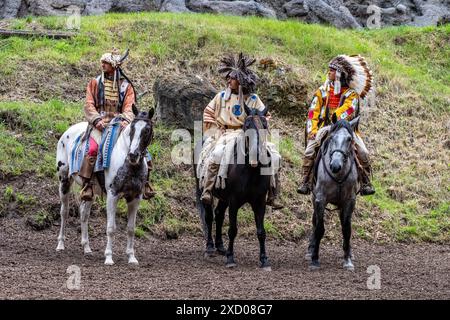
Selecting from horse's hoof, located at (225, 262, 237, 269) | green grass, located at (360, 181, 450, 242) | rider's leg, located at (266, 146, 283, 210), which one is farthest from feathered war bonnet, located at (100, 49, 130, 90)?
green grass, located at (360, 181, 450, 242)

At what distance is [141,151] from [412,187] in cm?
728

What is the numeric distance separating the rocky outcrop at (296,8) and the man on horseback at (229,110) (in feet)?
36.9

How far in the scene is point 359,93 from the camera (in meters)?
12.6

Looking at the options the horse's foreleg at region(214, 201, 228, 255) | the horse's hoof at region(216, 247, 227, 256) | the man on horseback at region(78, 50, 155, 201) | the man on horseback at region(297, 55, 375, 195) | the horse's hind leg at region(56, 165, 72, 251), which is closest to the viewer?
the man on horseback at region(78, 50, 155, 201)

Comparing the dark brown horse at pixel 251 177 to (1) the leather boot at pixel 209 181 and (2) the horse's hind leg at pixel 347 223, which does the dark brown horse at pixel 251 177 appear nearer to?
(1) the leather boot at pixel 209 181

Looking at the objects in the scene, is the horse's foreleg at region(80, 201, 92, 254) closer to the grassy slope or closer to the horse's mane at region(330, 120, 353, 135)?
the grassy slope

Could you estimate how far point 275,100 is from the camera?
17906 millimetres

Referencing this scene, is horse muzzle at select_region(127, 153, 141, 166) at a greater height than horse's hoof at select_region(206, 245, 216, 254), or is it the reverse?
horse muzzle at select_region(127, 153, 141, 166)

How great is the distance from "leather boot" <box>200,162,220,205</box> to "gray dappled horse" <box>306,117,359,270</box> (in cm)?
138

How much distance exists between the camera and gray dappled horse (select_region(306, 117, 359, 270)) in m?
11.6

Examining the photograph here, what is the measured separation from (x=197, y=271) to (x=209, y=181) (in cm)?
129
